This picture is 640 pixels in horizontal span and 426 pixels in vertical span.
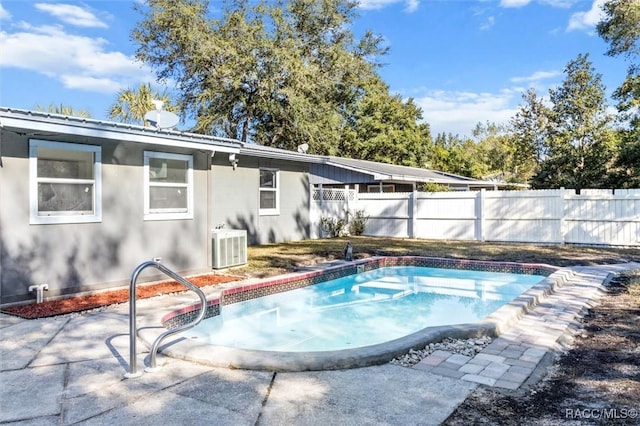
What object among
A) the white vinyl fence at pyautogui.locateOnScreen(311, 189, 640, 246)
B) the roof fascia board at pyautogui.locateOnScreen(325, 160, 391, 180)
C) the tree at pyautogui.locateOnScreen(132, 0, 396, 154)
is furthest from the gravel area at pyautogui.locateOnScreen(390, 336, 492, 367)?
the tree at pyautogui.locateOnScreen(132, 0, 396, 154)

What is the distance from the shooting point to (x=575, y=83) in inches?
902

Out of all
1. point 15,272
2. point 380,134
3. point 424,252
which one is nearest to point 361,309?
point 424,252

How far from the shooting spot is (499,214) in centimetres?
1540

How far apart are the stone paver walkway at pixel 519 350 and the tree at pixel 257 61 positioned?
64.7 feet

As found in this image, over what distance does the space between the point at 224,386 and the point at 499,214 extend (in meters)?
13.7

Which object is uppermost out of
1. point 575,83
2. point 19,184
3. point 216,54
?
point 216,54

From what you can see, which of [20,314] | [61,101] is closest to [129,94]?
[61,101]

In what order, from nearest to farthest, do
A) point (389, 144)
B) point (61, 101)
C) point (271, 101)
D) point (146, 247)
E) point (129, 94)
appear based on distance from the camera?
point (146, 247) → point (61, 101) → point (129, 94) → point (271, 101) → point (389, 144)

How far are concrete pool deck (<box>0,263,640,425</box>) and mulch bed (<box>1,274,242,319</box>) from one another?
873mm

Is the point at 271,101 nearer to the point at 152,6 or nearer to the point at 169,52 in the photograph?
the point at 169,52

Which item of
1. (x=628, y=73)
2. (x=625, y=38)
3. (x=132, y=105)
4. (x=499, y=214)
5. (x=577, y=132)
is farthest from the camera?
(x=577, y=132)

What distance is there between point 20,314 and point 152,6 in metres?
22.2

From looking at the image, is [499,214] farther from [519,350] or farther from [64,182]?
[64,182]

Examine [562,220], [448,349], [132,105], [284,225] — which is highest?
[132,105]
